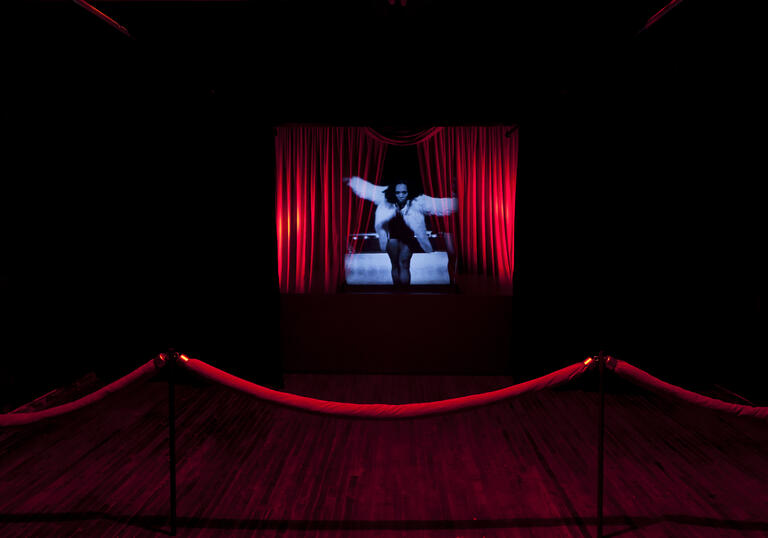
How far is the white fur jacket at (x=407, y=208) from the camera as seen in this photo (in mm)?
4758

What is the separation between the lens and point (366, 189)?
15.7ft

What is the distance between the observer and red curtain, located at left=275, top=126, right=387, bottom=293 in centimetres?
474

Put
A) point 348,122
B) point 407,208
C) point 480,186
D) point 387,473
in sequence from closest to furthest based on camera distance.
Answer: point 387,473 → point 348,122 → point 480,186 → point 407,208

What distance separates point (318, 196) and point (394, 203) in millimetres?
733

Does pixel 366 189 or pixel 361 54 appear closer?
pixel 361 54

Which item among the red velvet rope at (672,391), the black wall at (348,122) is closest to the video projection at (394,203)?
the black wall at (348,122)

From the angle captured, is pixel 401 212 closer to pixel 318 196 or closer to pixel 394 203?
pixel 394 203

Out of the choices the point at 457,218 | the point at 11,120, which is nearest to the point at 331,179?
the point at 457,218

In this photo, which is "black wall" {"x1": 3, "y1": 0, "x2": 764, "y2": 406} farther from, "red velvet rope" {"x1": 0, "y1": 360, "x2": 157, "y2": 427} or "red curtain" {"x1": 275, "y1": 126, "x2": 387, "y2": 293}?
"red velvet rope" {"x1": 0, "y1": 360, "x2": 157, "y2": 427}

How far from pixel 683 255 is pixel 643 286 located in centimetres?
40

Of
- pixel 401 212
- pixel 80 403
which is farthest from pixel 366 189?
pixel 80 403

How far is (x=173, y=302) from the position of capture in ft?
13.6

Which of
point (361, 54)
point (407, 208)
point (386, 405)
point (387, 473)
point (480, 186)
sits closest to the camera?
point (386, 405)

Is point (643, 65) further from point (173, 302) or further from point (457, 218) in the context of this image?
point (173, 302)
